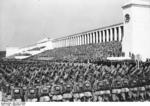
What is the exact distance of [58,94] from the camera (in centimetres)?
1197

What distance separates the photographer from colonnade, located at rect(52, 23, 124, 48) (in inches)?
1927

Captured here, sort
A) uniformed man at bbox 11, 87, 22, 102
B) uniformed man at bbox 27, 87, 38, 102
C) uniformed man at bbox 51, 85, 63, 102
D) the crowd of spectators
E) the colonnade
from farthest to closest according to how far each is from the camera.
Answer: the colonnade, the crowd of spectators, uniformed man at bbox 51, 85, 63, 102, uniformed man at bbox 11, 87, 22, 102, uniformed man at bbox 27, 87, 38, 102

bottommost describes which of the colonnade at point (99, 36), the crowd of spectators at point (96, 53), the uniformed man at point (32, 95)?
the uniformed man at point (32, 95)

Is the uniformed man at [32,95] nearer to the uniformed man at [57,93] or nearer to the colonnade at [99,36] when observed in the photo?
the uniformed man at [57,93]

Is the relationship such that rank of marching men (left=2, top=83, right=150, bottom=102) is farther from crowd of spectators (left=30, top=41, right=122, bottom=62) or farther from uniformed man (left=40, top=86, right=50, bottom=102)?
crowd of spectators (left=30, top=41, right=122, bottom=62)

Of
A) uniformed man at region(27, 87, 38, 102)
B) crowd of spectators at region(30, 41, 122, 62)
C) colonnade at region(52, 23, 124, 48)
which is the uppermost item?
colonnade at region(52, 23, 124, 48)

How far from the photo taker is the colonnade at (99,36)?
161 ft

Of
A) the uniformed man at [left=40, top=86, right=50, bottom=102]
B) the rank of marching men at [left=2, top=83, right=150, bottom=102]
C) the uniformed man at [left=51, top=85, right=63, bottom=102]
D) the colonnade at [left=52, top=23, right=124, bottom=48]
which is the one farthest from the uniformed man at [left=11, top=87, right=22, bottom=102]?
the colonnade at [left=52, top=23, right=124, bottom=48]

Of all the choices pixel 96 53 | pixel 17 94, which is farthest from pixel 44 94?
pixel 96 53

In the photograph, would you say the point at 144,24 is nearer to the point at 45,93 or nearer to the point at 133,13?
the point at 133,13

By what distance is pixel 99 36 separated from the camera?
5747 cm

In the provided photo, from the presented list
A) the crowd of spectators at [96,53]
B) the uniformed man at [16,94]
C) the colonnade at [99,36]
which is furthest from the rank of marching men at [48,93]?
the colonnade at [99,36]

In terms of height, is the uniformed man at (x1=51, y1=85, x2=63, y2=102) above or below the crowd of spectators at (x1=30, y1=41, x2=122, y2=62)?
below

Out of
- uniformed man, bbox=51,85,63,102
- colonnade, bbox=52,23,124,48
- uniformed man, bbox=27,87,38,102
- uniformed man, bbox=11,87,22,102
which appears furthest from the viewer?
colonnade, bbox=52,23,124,48
